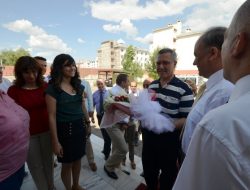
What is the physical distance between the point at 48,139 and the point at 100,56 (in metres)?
104

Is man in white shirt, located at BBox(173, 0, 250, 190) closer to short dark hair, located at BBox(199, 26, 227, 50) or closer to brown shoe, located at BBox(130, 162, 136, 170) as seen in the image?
short dark hair, located at BBox(199, 26, 227, 50)

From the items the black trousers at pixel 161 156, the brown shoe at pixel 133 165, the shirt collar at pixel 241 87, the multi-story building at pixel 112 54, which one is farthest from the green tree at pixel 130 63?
the multi-story building at pixel 112 54

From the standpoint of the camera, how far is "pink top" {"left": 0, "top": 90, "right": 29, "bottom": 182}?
71.4 inches

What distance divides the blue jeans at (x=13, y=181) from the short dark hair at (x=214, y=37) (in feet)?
6.40

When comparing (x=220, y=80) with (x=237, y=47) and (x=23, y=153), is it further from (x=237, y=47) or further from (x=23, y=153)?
(x=23, y=153)

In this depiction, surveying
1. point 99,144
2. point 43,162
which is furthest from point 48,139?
point 99,144

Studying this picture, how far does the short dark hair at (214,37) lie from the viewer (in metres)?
1.90

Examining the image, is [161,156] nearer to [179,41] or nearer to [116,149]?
[116,149]

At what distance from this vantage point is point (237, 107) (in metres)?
0.64

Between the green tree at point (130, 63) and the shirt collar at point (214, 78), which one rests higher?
the shirt collar at point (214, 78)

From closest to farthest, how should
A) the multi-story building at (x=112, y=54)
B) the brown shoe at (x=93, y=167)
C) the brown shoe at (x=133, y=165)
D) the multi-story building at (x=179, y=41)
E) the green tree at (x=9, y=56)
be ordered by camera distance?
1. the brown shoe at (x=93, y=167)
2. the brown shoe at (x=133, y=165)
3. the multi-story building at (x=179, y=41)
4. the green tree at (x=9, y=56)
5. the multi-story building at (x=112, y=54)

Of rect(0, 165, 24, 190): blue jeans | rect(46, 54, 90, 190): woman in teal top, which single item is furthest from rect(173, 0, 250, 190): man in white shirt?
rect(46, 54, 90, 190): woman in teal top

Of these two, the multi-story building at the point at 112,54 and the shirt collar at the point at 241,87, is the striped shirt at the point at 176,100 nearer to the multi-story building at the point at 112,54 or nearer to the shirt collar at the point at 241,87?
the shirt collar at the point at 241,87

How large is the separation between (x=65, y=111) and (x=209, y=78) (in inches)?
67.7
